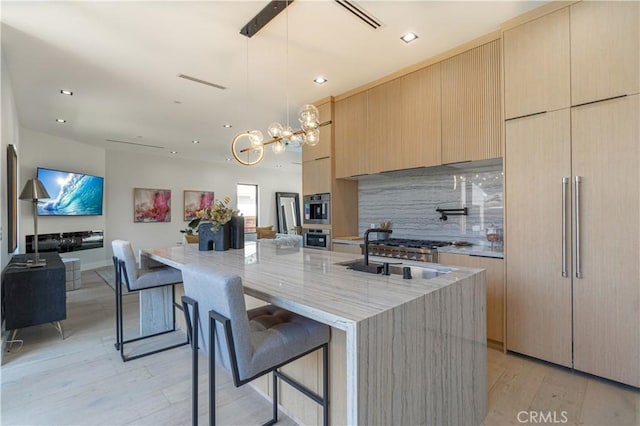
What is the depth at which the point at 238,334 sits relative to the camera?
1.19 metres

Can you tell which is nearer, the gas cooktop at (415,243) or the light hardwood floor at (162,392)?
the light hardwood floor at (162,392)

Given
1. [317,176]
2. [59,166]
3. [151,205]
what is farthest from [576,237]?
[151,205]

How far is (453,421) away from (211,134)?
5.84 metres

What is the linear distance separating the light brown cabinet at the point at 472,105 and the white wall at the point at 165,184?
729 cm

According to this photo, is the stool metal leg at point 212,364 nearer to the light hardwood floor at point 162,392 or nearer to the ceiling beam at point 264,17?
the light hardwood floor at point 162,392

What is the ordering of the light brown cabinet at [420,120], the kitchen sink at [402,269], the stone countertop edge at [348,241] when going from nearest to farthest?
1. the kitchen sink at [402,269]
2. the light brown cabinet at [420,120]
3. the stone countertop edge at [348,241]

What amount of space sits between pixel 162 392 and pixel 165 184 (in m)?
6.96

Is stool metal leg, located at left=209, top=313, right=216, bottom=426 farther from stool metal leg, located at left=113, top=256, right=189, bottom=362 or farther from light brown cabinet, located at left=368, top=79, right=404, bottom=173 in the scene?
light brown cabinet, located at left=368, top=79, right=404, bottom=173

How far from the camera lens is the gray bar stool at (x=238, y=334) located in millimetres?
1193

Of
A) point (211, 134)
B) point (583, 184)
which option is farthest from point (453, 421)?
point (211, 134)

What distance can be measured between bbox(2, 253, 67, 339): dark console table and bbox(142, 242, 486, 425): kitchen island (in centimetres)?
224

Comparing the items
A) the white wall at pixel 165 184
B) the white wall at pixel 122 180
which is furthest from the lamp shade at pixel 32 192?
the white wall at pixel 165 184

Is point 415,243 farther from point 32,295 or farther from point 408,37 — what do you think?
point 32,295

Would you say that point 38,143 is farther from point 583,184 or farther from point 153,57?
point 583,184
